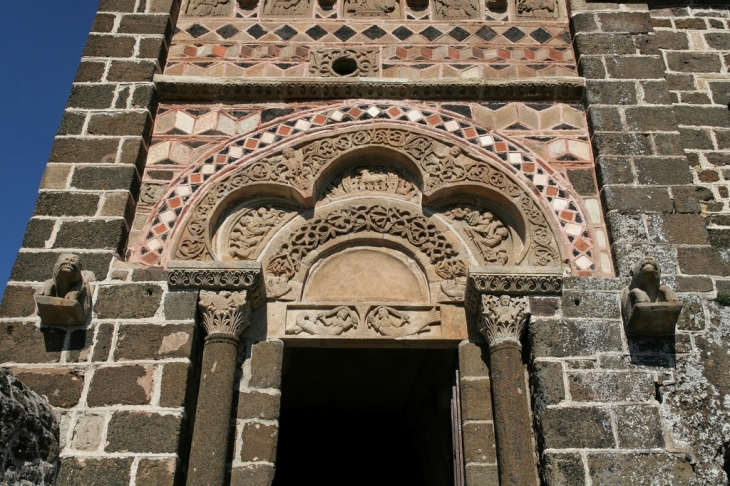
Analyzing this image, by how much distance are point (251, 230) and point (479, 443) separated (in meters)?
2.37

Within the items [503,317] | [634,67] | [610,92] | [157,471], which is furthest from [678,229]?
[157,471]

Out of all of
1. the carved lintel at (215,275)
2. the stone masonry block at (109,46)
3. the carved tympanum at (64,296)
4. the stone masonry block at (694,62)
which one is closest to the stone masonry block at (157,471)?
the carved tympanum at (64,296)

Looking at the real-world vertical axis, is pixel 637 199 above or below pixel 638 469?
above

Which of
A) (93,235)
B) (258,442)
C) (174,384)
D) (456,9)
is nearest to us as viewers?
(174,384)

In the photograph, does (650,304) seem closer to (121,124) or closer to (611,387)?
(611,387)

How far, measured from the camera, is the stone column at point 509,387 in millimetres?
4840

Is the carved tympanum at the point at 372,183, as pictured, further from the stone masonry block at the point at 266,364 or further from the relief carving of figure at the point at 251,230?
the stone masonry block at the point at 266,364

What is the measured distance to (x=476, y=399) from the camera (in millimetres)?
5383

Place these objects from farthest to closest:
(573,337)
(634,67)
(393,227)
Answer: (634,67), (393,227), (573,337)

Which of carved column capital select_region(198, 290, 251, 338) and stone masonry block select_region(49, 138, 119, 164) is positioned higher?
stone masonry block select_region(49, 138, 119, 164)

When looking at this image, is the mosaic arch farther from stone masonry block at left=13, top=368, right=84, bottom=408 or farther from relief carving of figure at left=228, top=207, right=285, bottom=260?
stone masonry block at left=13, top=368, right=84, bottom=408

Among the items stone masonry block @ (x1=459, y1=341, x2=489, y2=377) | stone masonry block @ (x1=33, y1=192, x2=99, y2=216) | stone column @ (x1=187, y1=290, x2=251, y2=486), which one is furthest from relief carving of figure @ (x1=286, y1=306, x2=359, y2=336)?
stone masonry block @ (x1=33, y1=192, x2=99, y2=216)

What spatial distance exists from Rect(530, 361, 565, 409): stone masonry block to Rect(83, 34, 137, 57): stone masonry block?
4.38 metres

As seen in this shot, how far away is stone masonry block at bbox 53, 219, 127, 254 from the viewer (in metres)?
5.69
